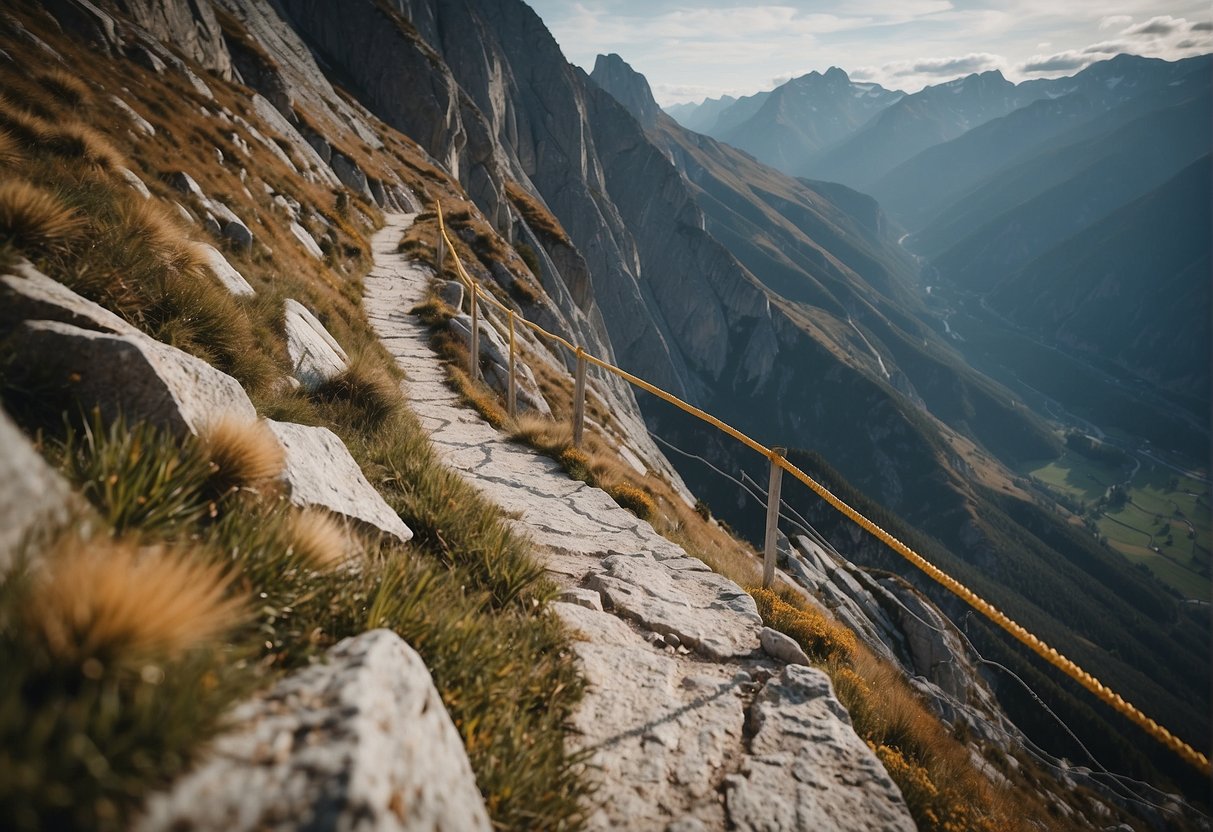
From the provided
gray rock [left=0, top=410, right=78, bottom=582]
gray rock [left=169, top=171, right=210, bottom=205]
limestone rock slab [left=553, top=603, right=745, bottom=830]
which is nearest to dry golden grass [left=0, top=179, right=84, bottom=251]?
gray rock [left=0, top=410, right=78, bottom=582]

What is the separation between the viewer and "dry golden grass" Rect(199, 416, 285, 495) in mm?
3484

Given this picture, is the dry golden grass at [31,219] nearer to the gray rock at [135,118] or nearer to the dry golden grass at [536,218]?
the gray rock at [135,118]

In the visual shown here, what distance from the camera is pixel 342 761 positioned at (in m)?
1.97

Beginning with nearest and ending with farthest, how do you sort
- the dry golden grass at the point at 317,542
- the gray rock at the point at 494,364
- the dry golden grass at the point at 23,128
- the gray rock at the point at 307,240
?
1. the dry golden grass at the point at 317,542
2. the dry golden grass at the point at 23,128
3. the gray rock at the point at 494,364
4. the gray rock at the point at 307,240

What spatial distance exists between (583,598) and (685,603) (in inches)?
50.9

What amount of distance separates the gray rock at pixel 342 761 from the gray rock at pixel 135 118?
18.2 meters

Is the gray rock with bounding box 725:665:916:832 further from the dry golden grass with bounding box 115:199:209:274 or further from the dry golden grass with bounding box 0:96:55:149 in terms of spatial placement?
the dry golden grass with bounding box 0:96:55:149

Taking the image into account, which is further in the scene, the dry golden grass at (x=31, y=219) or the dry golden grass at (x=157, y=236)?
the dry golden grass at (x=157, y=236)

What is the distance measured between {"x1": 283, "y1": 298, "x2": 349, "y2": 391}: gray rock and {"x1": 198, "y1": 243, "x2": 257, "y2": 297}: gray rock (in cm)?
62

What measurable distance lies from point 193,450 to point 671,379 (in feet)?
543

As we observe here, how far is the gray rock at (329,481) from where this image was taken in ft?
13.2

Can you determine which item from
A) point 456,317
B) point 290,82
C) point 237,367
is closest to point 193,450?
point 237,367

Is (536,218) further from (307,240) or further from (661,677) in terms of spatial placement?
(661,677)

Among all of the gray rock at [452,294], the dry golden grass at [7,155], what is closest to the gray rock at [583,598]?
the dry golden grass at [7,155]
